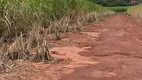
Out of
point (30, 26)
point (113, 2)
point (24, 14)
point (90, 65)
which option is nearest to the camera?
point (90, 65)

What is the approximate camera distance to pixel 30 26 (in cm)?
879

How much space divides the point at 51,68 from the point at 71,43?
334cm

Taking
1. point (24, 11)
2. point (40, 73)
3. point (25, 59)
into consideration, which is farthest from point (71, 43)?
point (40, 73)

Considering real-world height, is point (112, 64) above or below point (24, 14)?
below

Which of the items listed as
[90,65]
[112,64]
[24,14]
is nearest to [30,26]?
[24,14]

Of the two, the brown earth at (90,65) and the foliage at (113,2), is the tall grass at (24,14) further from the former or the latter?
the foliage at (113,2)

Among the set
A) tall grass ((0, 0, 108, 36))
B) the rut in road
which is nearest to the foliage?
tall grass ((0, 0, 108, 36))

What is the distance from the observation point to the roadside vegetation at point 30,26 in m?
6.22

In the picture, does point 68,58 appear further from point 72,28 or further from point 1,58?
point 72,28

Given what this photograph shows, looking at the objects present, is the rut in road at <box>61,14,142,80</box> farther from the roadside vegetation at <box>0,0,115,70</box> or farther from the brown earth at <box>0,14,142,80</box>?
the roadside vegetation at <box>0,0,115,70</box>

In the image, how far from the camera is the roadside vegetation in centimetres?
622

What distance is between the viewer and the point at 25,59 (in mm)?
6156

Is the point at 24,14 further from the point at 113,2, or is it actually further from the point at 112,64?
the point at 113,2

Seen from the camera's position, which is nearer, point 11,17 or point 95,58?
point 95,58
